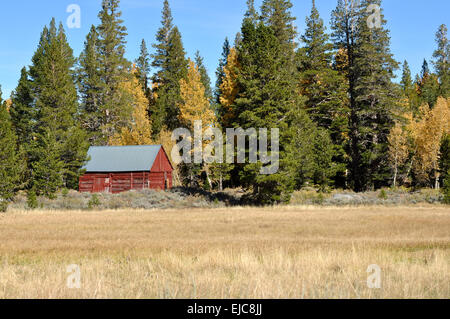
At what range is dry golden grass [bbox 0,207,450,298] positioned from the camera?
7.39 m

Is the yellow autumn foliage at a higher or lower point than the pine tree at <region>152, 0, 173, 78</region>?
lower

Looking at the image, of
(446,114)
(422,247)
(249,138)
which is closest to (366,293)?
(422,247)

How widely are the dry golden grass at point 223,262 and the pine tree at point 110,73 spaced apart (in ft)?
106

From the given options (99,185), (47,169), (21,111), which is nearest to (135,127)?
(99,185)

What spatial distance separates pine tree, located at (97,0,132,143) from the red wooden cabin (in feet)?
25.1

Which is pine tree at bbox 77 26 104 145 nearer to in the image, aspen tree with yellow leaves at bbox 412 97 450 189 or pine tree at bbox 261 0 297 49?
pine tree at bbox 261 0 297 49

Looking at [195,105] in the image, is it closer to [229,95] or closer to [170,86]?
[229,95]

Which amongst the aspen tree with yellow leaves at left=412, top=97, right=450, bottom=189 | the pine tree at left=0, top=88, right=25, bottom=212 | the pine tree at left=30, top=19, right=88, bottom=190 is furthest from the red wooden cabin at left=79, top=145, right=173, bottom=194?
the aspen tree with yellow leaves at left=412, top=97, right=450, bottom=189

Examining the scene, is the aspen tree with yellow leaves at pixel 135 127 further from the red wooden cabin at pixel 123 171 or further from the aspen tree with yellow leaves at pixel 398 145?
the aspen tree with yellow leaves at pixel 398 145

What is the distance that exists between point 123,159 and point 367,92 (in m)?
28.0

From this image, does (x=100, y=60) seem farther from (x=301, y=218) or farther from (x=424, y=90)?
(x=424, y=90)

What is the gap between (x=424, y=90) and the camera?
69.9m

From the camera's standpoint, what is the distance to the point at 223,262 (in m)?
10.2
